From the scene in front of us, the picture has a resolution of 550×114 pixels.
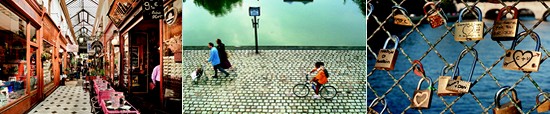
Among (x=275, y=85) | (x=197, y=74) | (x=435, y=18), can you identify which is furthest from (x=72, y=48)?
(x=435, y=18)

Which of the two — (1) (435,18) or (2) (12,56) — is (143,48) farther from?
(1) (435,18)

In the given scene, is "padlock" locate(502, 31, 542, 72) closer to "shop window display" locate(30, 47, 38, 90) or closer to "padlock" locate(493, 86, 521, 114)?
"padlock" locate(493, 86, 521, 114)

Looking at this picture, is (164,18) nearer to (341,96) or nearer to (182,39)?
(182,39)

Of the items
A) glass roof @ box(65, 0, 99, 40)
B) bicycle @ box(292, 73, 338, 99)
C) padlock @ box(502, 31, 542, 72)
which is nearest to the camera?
padlock @ box(502, 31, 542, 72)

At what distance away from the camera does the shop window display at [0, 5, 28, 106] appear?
2.57m

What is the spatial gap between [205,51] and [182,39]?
0.31 metres

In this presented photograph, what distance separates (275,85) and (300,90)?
225mm

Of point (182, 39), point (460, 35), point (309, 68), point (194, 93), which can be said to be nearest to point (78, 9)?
point (182, 39)

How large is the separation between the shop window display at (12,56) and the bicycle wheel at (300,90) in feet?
6.10

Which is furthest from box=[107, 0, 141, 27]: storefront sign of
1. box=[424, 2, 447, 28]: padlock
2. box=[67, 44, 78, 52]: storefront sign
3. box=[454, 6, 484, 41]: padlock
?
box=[454, 6, 484, 41]: padlock

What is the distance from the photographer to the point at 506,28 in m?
1.41

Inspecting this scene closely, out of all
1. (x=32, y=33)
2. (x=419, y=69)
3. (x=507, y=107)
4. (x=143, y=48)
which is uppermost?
(x=32, y=33)

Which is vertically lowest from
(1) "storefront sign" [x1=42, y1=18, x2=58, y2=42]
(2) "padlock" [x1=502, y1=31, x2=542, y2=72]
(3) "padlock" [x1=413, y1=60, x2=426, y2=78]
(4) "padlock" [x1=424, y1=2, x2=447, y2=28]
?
(3) "padlock" [x1=413, y1=60, x2=426, y2=78]

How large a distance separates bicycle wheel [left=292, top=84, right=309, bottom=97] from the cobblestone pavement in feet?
0.11
